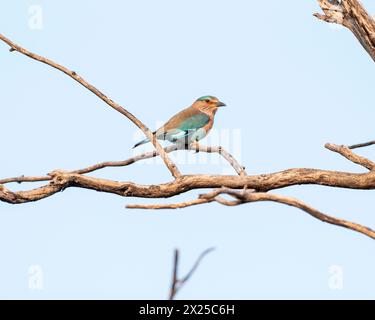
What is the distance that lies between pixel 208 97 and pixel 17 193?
4382mm

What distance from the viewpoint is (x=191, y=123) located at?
988 cm

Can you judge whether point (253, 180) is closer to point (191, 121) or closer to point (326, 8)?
point (326, 8)

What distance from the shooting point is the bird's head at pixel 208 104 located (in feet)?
35.8

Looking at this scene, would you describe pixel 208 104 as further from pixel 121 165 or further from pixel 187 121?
pixel 121 165

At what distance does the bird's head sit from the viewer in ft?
35.8

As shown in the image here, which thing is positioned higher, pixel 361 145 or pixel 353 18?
pixel 353 18

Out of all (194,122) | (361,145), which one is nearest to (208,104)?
(194,122)

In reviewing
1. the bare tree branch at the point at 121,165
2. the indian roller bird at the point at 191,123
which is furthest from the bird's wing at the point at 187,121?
the bare tree branch at the point at 121,165

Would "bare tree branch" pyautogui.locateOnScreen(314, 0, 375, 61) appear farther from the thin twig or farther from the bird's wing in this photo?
the bird's wing

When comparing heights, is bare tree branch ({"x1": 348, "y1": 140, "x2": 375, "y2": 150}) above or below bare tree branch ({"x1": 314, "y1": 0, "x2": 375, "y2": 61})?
below

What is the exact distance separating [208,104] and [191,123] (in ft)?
4.09

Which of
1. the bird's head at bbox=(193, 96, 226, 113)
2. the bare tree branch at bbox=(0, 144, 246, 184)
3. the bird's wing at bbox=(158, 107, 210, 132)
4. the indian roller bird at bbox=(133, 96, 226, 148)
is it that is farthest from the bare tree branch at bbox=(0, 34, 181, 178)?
the bird's head at bbox=(193, 96, 226, 113)

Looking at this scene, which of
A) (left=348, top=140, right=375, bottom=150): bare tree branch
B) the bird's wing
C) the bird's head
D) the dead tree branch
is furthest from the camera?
the bird's head
